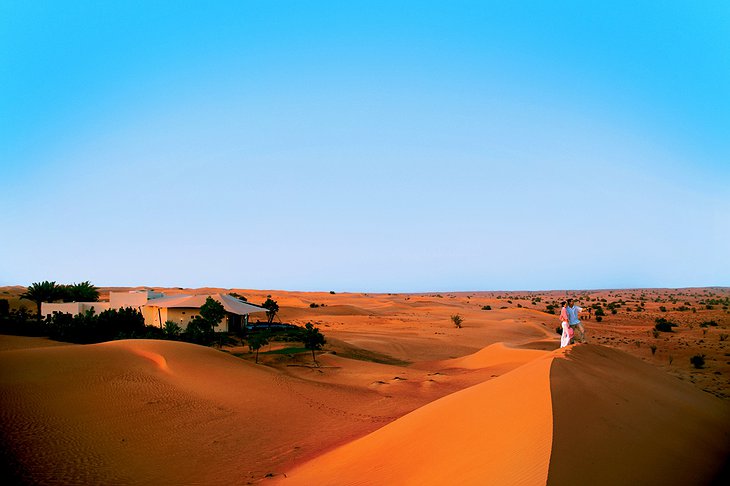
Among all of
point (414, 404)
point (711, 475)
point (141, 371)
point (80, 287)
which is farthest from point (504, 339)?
point (80, 287)

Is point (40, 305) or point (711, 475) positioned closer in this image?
point (711, 475)

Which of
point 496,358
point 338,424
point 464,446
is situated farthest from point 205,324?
point 464,446

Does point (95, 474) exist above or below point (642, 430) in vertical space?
below

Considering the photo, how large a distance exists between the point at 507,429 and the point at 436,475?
4.08 feet

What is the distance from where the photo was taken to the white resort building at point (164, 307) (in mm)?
30052

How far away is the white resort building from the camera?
98.6 feet

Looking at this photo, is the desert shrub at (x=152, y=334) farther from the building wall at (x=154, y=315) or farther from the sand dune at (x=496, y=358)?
the sand dune at (x=496, y=358)

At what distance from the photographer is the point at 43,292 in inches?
1328

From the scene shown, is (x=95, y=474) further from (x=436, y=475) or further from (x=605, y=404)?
(x=605, y=404)

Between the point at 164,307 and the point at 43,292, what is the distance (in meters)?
11.7

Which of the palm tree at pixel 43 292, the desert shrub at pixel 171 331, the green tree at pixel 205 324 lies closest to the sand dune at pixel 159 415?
the desert shrub at pixel 171 331

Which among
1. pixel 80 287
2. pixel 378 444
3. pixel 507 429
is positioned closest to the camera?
pixel 507 429

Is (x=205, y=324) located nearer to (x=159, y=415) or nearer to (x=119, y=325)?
(x=119, y=325)

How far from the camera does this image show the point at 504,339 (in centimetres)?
3338
